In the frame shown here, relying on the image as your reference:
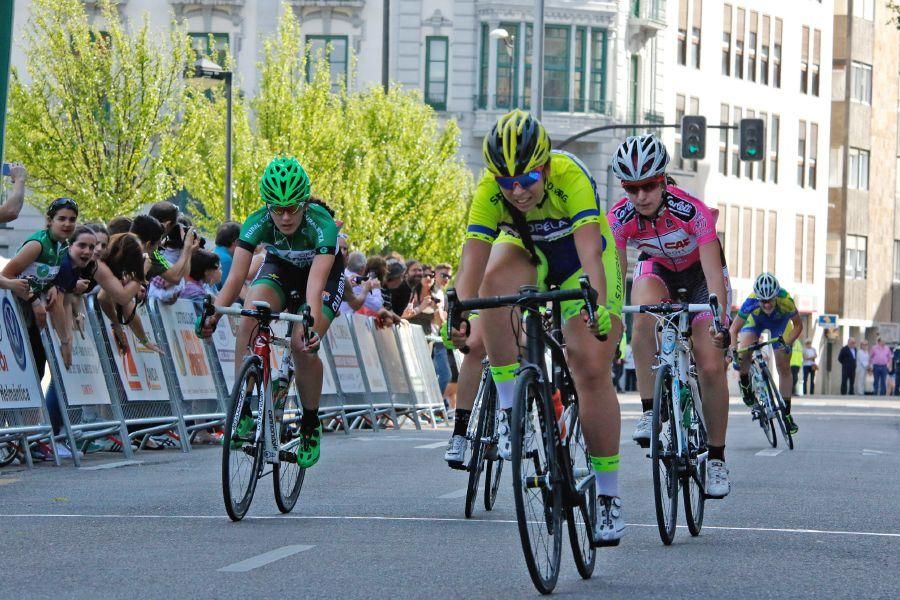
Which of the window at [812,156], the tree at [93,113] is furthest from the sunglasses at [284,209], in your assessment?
the window at [812,156]

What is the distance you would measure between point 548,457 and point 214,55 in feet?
127

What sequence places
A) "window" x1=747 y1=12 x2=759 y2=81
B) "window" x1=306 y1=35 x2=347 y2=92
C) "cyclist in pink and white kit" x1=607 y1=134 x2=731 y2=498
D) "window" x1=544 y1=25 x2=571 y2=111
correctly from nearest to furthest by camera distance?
"cyclist in pink and white kit" x1=607 y1=134 x2=731 y2=498
"window" x1=306 y1=35 x2=347 y2=92
"window" x1=544 y1=25 x2=571 y2=111
"window" x1=747 y1=12 x2=759 y2=81

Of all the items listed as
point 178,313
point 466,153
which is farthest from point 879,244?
point 178,313

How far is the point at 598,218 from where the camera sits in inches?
340

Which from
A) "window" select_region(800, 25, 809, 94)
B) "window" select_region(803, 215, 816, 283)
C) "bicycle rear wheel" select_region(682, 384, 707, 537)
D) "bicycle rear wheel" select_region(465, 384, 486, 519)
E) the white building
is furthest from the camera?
"window" select_region(803, 215, 816, 283)

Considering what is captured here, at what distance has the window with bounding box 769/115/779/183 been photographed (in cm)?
7281

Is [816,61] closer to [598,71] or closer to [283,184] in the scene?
[598,71]

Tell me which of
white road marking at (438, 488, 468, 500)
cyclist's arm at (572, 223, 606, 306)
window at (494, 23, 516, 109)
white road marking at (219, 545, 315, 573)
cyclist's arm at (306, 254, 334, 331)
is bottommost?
white road marking at (438, 488, 468, 500)

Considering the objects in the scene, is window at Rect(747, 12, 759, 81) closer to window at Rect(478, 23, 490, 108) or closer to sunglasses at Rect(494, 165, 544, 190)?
window at Rect(478, 23, 490, 108)

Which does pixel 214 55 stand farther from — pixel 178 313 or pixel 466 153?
pixel 178 313

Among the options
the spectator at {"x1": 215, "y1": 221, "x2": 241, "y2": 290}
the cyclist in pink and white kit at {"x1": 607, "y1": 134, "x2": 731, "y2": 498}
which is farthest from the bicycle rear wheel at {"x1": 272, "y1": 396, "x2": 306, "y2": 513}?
the spectator at {"x1": 215, "y1": 221, "x2": 241, "y2": 290}

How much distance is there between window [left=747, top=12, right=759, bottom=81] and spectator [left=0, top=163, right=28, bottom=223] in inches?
2327

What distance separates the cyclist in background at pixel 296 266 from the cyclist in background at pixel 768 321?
374 inches

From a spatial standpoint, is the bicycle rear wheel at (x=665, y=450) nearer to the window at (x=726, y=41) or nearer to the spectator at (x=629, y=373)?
the spectator at (x=629, y=373)
